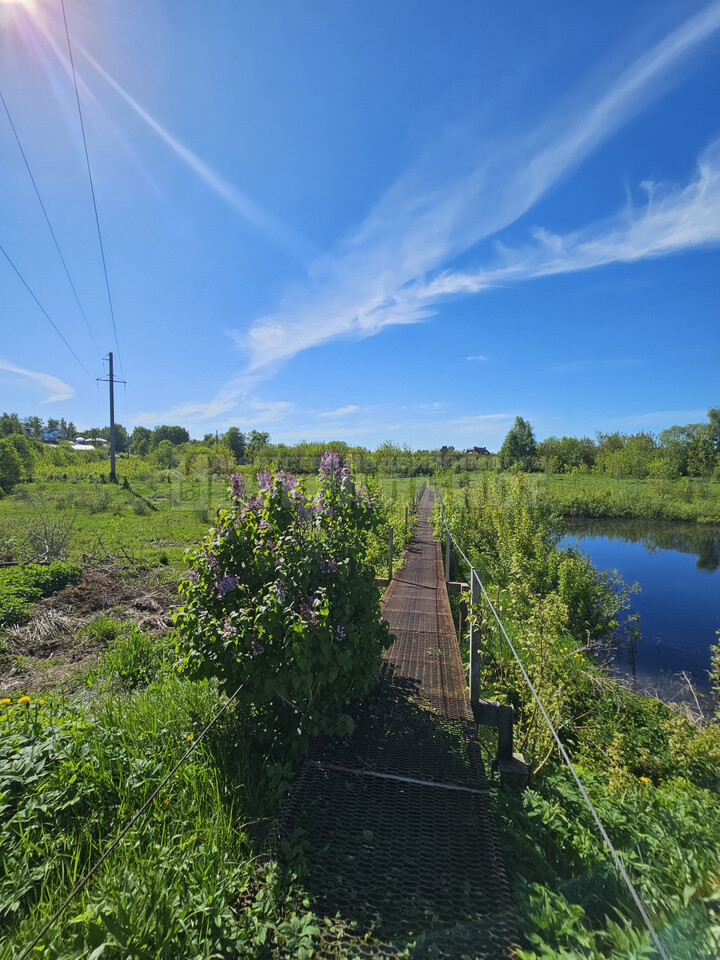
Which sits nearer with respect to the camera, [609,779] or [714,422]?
[609,779]

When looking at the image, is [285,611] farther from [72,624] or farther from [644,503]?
[644,503]

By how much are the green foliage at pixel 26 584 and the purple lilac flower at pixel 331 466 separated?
19.1ft

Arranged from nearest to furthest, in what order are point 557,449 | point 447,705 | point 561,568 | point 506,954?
point 506,954, point 447,705, point 561,568, point 557,449

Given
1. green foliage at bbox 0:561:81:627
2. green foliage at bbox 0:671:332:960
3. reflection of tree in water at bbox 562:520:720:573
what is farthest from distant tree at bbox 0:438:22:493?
reflection of tree in water at bbox 562:520:720:573

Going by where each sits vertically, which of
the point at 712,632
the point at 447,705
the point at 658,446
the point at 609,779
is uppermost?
the point at 658,446

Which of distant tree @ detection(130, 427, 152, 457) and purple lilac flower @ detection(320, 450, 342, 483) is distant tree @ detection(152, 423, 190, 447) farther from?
purple lilac flower @ detection(320, 450, 342, 483)

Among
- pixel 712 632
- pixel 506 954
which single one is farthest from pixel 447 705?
pixel 712 632

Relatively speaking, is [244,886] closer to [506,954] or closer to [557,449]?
[506,954]

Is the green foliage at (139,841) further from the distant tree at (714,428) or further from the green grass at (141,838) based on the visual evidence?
the distant tree at (714,428)

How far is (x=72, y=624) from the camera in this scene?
636cm

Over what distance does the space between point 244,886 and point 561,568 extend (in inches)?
366

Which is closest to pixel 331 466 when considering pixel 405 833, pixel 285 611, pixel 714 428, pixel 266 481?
pixel 266 481

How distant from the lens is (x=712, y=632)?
10.3 metres

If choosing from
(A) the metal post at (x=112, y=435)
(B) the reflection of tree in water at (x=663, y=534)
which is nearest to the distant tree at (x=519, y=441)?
(B) the reflection of tree in water at (x=663, y=534)
